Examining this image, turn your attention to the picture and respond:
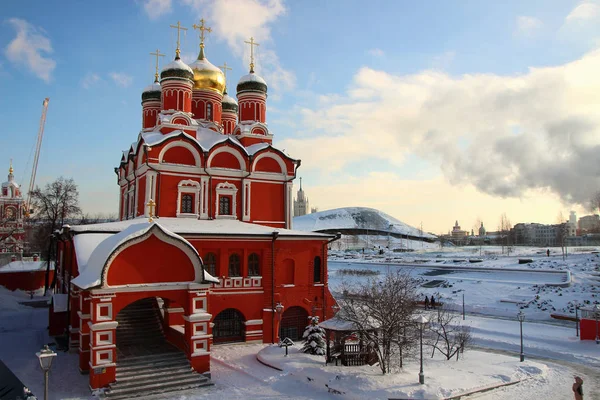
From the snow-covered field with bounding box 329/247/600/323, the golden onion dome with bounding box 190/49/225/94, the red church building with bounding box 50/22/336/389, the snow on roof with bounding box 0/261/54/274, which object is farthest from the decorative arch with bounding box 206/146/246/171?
the snow on roof with bounding box 0/261/54/274

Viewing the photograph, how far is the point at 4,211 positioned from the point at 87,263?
166 ft

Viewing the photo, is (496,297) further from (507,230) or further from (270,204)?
(507,230)

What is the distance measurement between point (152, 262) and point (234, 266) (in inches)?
219

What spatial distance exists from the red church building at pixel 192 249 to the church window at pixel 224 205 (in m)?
0.05

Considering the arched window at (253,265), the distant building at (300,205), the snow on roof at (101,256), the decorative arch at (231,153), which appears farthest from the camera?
the distant building at (300,205)

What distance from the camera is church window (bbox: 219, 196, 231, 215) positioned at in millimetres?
21562

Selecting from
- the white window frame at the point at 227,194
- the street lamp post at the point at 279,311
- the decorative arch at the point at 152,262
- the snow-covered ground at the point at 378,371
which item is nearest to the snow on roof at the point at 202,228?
the white window frame at the point at 227,194

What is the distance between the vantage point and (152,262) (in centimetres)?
1287

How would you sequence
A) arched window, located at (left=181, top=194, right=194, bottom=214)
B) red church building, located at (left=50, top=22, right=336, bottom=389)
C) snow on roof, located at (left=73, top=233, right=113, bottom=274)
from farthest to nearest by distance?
arched window, located at (left=181, top=194, right=194, bottom=214) < snow on roof, located at (left=73, top=233, right=113, bottom=274) < red church building, located at (left=50, top=22, right=336, bottom=389)

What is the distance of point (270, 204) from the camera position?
22500 mm

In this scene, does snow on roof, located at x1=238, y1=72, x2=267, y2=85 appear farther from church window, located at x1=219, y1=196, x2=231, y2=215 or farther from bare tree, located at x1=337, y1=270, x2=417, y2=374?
bare tree, located at x1=337, y1=270, x2=417, y2=374

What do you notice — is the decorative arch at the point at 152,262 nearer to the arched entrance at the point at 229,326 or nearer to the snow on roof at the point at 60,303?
the arched entrance at the point at 229,326

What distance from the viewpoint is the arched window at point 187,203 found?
2075cm

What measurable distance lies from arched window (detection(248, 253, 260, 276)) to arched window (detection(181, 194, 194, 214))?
162 inches
